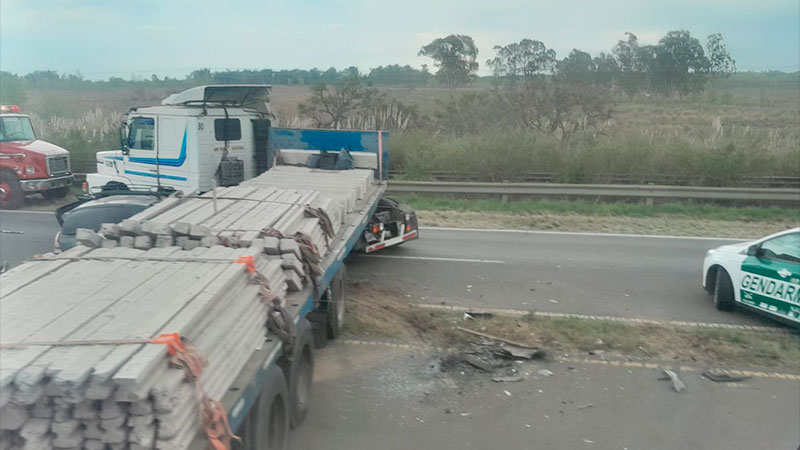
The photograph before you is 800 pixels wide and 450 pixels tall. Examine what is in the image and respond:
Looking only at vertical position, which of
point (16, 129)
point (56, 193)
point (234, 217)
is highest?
point (16, 129)

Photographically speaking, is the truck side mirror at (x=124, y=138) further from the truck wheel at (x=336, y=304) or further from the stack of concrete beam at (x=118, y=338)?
the stack of concrete beam at (x=118, y=338)

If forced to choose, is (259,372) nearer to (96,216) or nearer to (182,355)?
(182,355)

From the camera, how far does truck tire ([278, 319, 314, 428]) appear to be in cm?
589

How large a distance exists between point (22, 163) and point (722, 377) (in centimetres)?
1638

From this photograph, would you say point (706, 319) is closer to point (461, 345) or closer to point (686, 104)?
point (461, 345)

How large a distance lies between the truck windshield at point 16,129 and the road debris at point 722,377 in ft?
55.3

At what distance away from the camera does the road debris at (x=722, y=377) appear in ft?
24.8

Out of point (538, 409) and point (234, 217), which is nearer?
point (538, 409)

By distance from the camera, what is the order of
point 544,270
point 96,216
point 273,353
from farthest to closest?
1. point 544,270
2. point 96,216
3. point 273,353

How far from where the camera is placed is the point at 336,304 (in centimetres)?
847

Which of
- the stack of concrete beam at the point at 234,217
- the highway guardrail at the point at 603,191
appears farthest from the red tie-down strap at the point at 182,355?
the highway guardrail at the point at 603,191

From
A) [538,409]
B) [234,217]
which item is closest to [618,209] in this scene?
[538,409]

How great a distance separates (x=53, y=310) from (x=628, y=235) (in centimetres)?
1305

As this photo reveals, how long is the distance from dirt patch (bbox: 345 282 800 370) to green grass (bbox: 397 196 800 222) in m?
8.49
